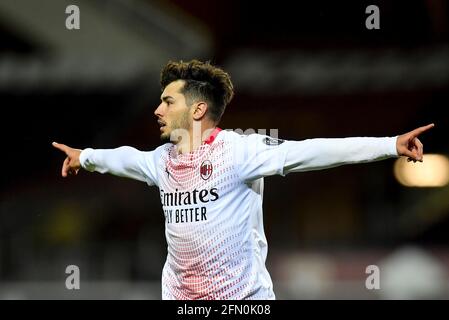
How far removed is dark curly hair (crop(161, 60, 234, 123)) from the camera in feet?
15.8

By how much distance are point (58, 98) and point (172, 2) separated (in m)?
2.31

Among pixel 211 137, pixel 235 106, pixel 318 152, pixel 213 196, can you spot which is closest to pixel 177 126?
pixel 211 137

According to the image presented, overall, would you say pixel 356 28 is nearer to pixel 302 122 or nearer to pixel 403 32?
pixel 403 32

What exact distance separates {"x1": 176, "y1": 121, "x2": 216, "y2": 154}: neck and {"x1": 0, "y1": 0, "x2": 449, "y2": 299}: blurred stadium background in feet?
18.8

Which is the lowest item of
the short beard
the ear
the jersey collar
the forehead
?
the jersey collar

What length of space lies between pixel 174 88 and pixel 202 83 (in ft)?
0.56

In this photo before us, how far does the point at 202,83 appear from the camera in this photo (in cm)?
485

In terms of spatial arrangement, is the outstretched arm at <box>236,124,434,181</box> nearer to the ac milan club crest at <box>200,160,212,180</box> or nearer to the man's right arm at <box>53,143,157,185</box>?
the ac milan club crest at <box>200,160,212,180</box>

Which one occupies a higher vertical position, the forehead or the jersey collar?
the forehead

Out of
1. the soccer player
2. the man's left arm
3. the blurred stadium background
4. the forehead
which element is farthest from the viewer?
the blurred stadium background

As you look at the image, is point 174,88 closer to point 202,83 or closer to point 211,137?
point 202,83

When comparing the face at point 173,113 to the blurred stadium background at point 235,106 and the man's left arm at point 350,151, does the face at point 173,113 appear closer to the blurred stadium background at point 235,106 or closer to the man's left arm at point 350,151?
the man's left arm at point 350,151

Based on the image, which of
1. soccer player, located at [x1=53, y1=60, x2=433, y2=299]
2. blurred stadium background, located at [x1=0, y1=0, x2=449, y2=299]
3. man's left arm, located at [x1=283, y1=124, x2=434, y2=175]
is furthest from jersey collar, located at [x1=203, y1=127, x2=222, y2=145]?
blurred stadium background, located at [x1=0, y1=0, x2=449, y2=299]

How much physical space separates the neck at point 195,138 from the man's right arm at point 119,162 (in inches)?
8.5
